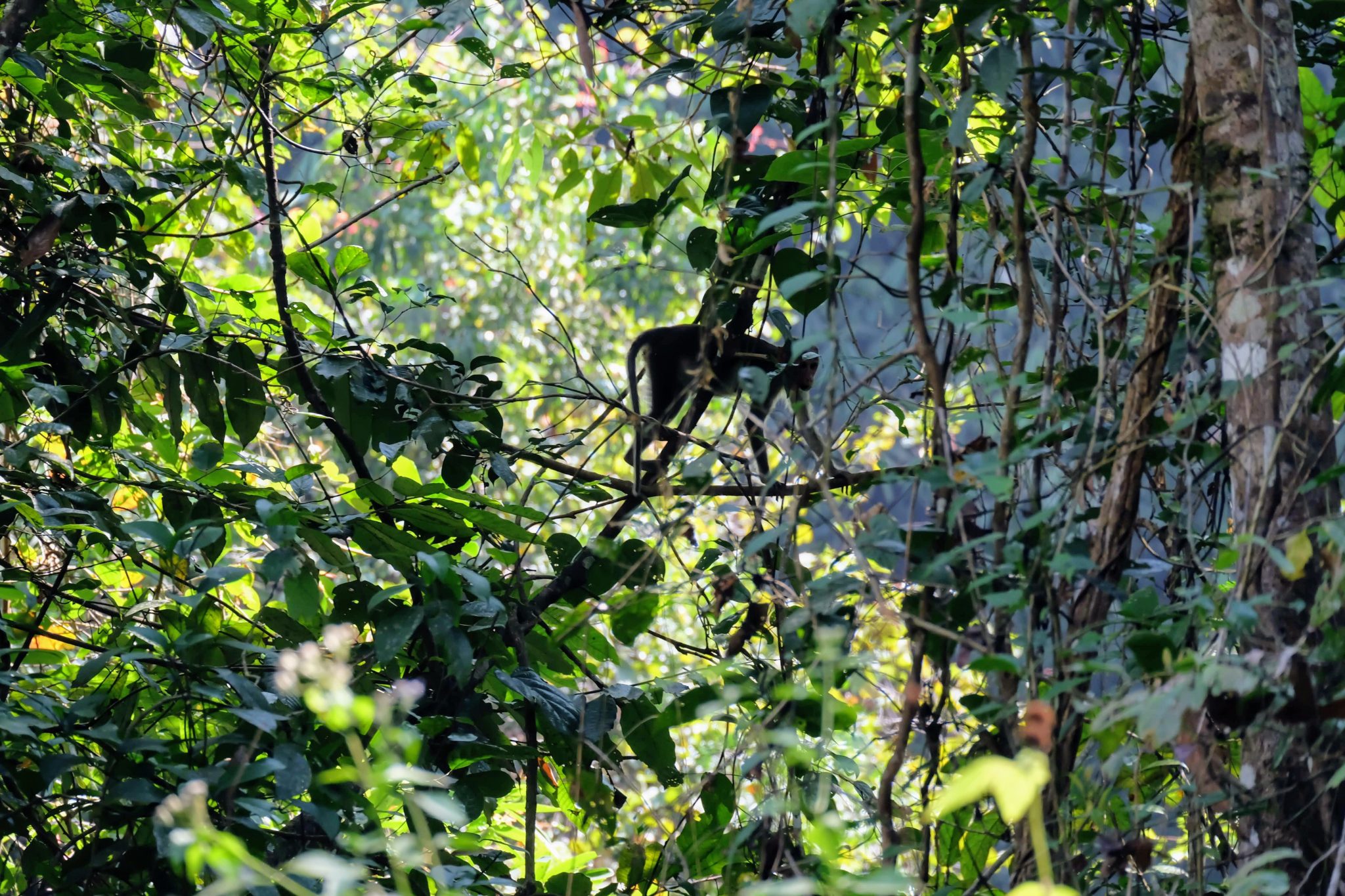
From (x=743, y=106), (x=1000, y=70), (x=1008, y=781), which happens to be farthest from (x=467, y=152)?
(x=1008, y=781)

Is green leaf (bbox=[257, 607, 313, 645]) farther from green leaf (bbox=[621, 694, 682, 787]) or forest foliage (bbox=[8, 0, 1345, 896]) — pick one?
green leaf (bbox=[621, 694, 682, 787])

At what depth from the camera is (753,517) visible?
1.70m

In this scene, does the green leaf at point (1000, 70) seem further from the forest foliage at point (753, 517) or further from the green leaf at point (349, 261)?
the green leaf at point (349, 261)

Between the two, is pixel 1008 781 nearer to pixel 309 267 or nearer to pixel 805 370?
pixel 309 267

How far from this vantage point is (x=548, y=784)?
1.80m

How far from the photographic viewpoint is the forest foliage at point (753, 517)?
42.0 inches

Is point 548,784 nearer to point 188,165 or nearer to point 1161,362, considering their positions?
point 1161,362

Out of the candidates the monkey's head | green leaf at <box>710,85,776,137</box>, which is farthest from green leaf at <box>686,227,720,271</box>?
the monkey's head

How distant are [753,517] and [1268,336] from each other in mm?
760

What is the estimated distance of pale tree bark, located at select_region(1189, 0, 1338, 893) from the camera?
1.08 meters

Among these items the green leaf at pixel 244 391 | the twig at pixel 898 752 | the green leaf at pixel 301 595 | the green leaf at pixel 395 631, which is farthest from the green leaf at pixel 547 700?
the green leaf at pixel 244 391

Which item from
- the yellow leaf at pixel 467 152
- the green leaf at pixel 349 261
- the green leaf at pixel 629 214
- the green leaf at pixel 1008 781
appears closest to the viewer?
the green leaf at pixel 1008 781

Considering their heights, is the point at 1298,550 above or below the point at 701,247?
below

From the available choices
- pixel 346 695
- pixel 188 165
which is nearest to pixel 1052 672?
pixel 346 695
